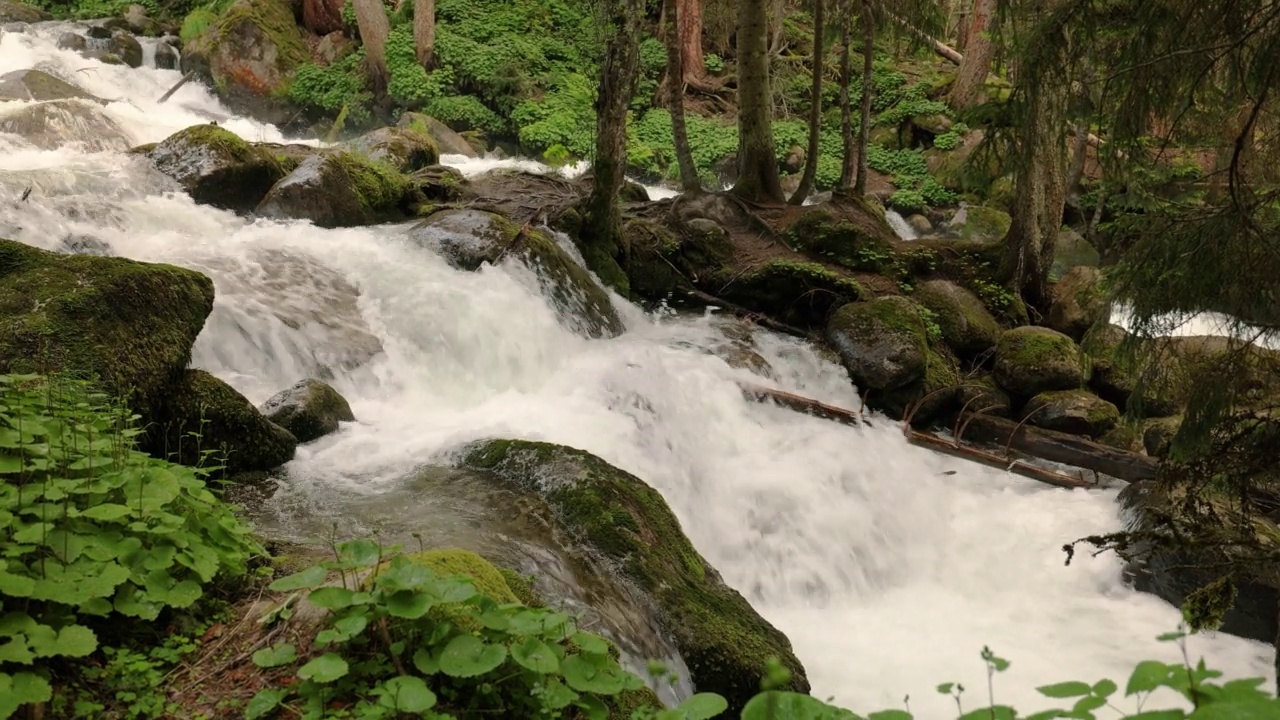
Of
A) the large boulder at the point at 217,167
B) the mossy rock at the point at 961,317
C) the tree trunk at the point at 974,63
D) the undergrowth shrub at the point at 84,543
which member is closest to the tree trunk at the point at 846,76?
the mossy rock at the point at 961,317

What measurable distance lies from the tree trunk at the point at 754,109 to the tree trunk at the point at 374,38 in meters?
11.7

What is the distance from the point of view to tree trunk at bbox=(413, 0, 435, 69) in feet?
71.9

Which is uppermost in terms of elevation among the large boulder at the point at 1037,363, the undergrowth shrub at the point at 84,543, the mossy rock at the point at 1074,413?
the undergrowth shrub at the point at 84,543

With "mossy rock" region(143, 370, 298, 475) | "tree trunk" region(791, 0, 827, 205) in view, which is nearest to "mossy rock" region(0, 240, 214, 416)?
"mossy rock" region(143, 370, 298, 475)

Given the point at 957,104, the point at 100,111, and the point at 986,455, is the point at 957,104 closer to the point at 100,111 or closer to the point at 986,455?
the point at 986,455

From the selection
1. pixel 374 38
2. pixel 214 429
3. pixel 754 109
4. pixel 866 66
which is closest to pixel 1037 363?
pixel 866 66

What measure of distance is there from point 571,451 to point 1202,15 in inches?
170

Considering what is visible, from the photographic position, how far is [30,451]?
271cm

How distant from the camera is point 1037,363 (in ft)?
32.7

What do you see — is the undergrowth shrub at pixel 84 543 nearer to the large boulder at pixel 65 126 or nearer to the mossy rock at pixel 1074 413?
the mossy rock at pixel 1074 413

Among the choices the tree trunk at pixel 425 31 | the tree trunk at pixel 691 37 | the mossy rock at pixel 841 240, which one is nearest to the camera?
the mossy rock at pixel 841 240

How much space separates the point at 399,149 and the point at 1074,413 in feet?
35.6

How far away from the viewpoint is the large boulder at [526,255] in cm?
975

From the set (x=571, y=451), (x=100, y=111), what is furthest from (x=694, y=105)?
(x=571, y=451)
